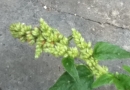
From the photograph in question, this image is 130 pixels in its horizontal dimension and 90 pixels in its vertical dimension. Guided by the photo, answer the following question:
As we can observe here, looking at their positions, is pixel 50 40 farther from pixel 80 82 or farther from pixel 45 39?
pixel 80 82

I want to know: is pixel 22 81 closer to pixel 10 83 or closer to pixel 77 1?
pixel 10 83

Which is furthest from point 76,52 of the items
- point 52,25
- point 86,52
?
point 52,25

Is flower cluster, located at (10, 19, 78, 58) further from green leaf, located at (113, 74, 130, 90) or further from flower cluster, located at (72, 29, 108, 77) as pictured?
green leaf, located at (113, 74, 130, 90)

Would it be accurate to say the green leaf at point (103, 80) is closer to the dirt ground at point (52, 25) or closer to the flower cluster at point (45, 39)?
the flower cluster at point (45, 39)

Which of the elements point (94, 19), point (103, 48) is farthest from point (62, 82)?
point (94, 19)

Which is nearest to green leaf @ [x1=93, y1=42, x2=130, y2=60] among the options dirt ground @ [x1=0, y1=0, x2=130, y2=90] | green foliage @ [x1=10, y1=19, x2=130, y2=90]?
green foliage @ [x1=10, y1=19, x2=130, y2=90]

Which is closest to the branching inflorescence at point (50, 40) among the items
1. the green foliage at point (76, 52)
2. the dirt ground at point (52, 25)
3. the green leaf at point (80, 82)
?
the green foliage at point (76, 52)

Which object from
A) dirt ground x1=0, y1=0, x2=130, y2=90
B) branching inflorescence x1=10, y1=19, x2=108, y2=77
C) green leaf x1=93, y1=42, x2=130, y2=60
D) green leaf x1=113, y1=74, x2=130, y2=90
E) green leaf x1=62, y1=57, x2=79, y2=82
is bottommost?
dirt ground x1=0, y1=0, x2=130, y2=90
